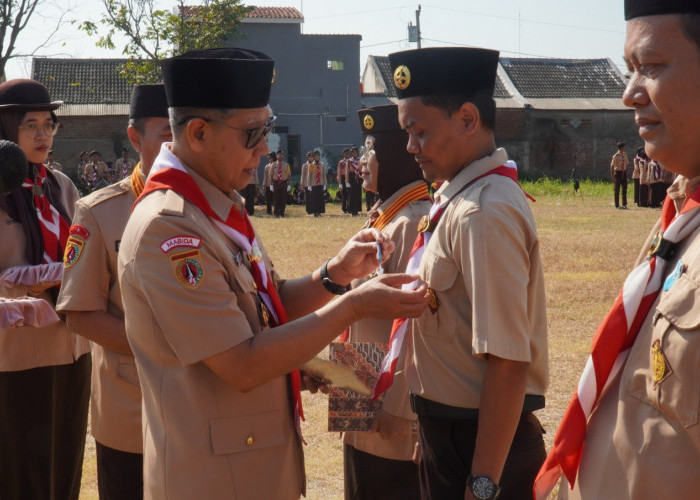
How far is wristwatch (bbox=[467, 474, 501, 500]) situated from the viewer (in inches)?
97.9

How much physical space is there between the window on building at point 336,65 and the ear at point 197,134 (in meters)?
40.9

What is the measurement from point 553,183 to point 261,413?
115 ft

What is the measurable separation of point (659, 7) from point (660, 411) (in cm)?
86

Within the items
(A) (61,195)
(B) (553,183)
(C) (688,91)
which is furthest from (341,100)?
(C) (688,91)

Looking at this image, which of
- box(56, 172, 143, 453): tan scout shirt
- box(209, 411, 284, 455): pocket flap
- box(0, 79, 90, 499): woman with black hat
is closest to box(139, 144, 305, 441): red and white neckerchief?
box(209, 411, 284, 455): pocket flap

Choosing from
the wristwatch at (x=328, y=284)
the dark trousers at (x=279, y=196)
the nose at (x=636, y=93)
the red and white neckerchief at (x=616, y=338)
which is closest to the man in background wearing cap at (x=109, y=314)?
the wristwatch at (x=328, y=284)

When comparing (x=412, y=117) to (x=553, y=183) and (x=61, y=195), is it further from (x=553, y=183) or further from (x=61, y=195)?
(x=553, y=183)

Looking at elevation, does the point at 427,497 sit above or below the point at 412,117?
below

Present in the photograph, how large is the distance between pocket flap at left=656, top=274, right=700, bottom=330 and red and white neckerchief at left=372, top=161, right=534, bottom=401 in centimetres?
99

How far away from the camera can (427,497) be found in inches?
109

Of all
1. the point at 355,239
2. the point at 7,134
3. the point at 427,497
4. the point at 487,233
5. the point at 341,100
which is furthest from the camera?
the point at 341,100

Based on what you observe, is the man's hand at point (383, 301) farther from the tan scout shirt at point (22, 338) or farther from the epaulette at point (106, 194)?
the tan scout shirt at point (22, 338)

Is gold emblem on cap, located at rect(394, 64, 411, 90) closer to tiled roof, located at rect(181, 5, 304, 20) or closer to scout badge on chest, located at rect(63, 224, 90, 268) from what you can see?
scout badge on chest, located at rect(63, 224, 90, 268)

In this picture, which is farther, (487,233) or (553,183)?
(553,183)
